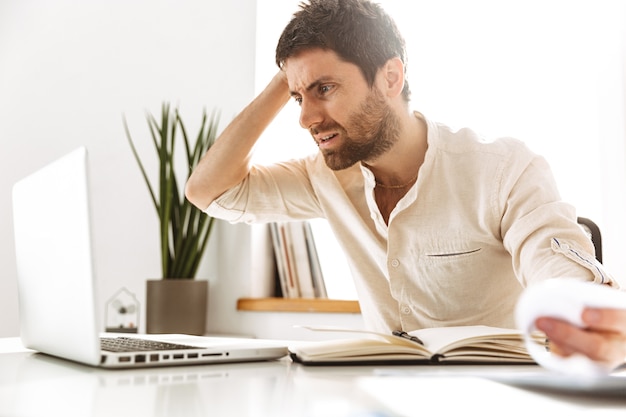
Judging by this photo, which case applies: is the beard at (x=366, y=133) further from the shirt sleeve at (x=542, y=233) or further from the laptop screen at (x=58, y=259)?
the laptop screen at (x=58, y=259)

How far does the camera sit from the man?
60.4 inches

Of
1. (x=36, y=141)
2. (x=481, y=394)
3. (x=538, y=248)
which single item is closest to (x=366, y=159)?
(x=538, y=248)

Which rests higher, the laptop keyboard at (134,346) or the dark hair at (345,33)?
the dark hair at (345,33)

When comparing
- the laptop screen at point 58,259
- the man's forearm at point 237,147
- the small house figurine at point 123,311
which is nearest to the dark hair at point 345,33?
the man's forearm at point 237,147

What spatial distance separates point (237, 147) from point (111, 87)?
4.97 ft

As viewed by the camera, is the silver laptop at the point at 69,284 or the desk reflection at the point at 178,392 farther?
the silver laptop at the point at 69,284

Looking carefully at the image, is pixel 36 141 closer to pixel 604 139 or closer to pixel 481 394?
pixel 604 139

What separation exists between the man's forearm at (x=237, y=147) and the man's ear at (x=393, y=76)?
0.28 metres

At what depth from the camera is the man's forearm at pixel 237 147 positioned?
5.85 ft

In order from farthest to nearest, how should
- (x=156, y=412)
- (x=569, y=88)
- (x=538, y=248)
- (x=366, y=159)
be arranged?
(x=569, y=88)
(x=366, y=159)
(x=538, y=248)
(x=156, y=412)

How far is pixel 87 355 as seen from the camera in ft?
2.89

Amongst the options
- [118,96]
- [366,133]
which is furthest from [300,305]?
[118,96]

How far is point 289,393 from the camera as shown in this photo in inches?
26.5

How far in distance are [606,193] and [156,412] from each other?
183 cm
